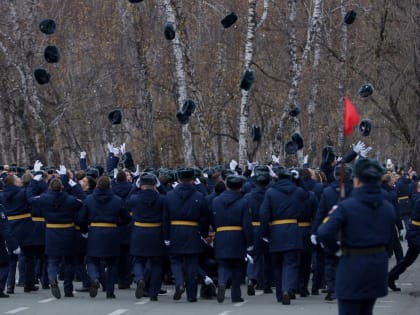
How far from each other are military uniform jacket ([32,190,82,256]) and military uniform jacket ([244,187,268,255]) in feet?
8.64

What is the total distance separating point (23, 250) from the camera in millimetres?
19172

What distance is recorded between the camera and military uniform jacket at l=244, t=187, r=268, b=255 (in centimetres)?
1825

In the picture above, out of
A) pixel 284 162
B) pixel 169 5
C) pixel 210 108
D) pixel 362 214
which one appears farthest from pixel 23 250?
pixel 284 162

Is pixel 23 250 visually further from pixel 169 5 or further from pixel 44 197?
pixel 169 5

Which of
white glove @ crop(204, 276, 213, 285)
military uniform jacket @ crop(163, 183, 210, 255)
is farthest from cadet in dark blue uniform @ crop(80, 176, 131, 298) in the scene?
white glove @ crop(204, 276, 213, 285)

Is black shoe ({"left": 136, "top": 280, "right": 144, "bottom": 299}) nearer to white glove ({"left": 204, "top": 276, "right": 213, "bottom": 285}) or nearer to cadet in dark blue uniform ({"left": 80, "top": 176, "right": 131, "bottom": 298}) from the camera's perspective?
cadet in dark blue uniform ({"left": 80, "top": 176, "right": 131, "bottom": 298})

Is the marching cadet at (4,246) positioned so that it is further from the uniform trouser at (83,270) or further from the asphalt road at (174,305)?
the uniform trouser at (83,270)

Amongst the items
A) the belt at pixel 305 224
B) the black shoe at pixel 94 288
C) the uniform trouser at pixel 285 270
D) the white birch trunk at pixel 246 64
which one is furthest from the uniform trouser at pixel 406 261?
the white birch trunk at pixel 246 64

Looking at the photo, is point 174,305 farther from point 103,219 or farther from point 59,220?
point 59,220

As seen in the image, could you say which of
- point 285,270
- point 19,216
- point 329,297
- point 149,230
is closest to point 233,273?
point 285,270

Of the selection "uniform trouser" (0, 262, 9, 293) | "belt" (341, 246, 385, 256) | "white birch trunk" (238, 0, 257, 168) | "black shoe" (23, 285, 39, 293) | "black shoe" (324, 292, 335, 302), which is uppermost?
"white birch trunk" (238, 0, 257, 168)

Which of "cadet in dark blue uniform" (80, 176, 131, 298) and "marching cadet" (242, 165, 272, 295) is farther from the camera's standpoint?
"marching cadet" (242, 165, 272, 295)

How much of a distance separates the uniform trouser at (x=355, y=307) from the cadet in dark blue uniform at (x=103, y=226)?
6.73 m

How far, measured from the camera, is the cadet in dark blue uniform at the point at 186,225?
17.3 m
